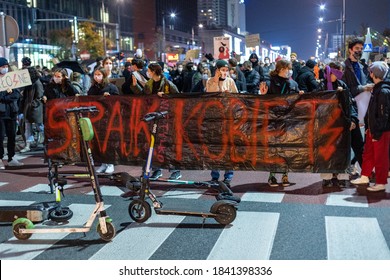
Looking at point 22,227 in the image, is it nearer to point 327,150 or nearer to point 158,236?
point 158,236

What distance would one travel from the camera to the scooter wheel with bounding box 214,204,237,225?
6.68 meters

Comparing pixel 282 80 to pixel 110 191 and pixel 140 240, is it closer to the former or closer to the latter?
pixel 110 191

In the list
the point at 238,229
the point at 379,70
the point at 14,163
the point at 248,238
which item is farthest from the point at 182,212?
the point at 14,163

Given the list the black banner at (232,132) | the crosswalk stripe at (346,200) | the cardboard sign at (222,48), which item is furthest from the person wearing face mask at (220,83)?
the cardboard sign at (222,48)

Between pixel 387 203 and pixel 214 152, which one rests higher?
pixel 214 152

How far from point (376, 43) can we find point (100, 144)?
181 feet

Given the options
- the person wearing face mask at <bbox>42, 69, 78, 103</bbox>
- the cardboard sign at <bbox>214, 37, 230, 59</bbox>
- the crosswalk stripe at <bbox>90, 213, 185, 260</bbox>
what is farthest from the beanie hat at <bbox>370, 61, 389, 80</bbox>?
the cardboard sign at <bbox>214, 37, 230, 59</bbox>

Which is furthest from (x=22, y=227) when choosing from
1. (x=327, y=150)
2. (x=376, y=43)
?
(x=376, y=43)

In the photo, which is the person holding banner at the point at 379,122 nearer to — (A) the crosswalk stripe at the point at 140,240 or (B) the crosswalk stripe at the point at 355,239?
(B) the crosswalk stripe at the point at 355,239

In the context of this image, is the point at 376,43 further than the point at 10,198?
Yes

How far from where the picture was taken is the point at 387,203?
25.5 ft

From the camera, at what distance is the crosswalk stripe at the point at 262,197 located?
8.06 m

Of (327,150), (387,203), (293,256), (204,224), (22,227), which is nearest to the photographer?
(293,256)

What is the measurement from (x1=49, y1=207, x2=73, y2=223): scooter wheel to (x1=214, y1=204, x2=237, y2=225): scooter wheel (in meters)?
1.76
